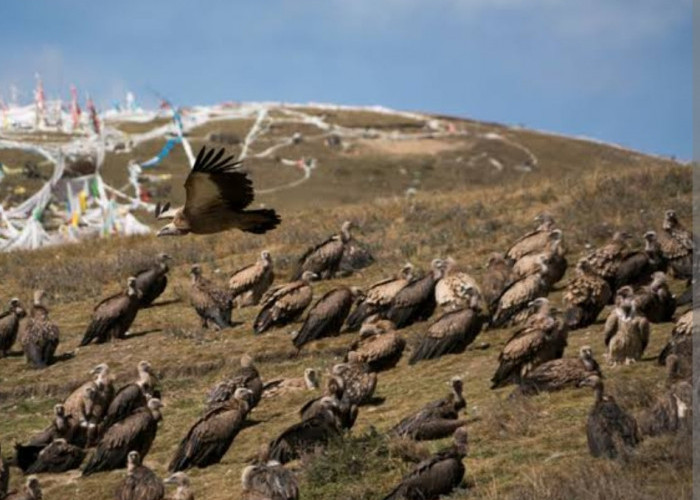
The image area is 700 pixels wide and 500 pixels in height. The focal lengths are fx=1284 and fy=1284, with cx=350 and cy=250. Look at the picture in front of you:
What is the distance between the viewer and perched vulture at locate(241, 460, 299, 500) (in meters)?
11.8

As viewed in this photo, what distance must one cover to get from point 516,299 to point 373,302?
2.42m

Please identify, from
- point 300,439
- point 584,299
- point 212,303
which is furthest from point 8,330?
point 584,299

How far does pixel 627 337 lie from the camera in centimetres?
1544

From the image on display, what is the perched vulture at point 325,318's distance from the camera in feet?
64.4

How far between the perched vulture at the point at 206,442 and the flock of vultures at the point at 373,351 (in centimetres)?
2

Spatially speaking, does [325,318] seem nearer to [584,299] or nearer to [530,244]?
[584,299]

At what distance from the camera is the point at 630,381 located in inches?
559

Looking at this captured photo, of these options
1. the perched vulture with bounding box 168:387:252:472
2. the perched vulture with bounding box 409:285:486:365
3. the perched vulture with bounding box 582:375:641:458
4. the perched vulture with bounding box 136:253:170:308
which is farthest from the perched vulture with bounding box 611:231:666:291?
the perched vulture with bounding box 136:253:170:308

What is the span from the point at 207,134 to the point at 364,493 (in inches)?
3729

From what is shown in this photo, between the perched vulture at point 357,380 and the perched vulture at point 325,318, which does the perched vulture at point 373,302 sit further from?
the perched vulture at point 357,380

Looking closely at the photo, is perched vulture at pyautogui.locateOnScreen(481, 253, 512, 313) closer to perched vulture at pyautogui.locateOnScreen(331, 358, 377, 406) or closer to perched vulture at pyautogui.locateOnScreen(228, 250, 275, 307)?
perched vulture at pyautogui.locateOnScreen(228, 250, 275, 307)

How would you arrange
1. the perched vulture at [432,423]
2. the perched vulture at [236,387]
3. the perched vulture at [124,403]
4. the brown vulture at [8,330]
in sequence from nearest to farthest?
the perched vulture at [432,423] → the perched vulture at [124,403] → the perched vulture at [236,387] → the brown vulture at [8,330]

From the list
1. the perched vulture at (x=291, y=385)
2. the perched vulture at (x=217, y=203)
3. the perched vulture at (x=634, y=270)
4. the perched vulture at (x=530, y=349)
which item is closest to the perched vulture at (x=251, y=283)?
the perched vulture at (x=291, y=385)

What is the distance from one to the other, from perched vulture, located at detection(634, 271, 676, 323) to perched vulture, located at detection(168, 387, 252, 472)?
6284mm
